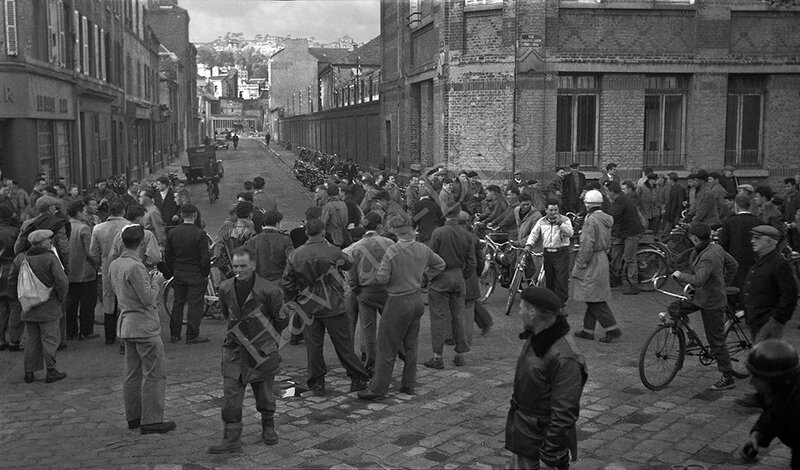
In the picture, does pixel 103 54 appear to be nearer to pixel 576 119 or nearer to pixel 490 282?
pixel 576 119

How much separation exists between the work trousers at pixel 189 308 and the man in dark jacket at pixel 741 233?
677cm

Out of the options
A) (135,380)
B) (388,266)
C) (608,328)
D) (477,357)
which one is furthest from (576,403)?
(608,328)

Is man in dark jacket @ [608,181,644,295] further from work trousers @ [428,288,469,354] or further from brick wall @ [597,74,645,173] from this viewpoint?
brick wall @ [597,74,645,173]

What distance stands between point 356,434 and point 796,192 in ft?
35.2

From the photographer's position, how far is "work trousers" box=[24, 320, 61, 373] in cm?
885

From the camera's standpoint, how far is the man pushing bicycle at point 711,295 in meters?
8.17

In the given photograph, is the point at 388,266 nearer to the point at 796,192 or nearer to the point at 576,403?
the point at 576,403

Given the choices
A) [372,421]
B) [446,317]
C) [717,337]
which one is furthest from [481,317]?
[372,421]

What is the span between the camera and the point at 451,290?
930 cm

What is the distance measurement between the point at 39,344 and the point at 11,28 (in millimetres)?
12672

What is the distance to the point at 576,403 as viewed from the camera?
4469 millimetres

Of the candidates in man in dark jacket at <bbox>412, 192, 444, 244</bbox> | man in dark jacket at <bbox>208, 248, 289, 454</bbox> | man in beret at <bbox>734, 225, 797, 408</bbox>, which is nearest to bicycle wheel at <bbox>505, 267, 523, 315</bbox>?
man in dark jacket at <bbox>412, 192, 444, 244</bbox>

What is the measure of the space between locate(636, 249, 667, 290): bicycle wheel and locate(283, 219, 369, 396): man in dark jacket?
719 cm

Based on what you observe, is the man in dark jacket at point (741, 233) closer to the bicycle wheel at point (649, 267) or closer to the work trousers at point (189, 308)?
the bicycle wheel at point (649, 267)
